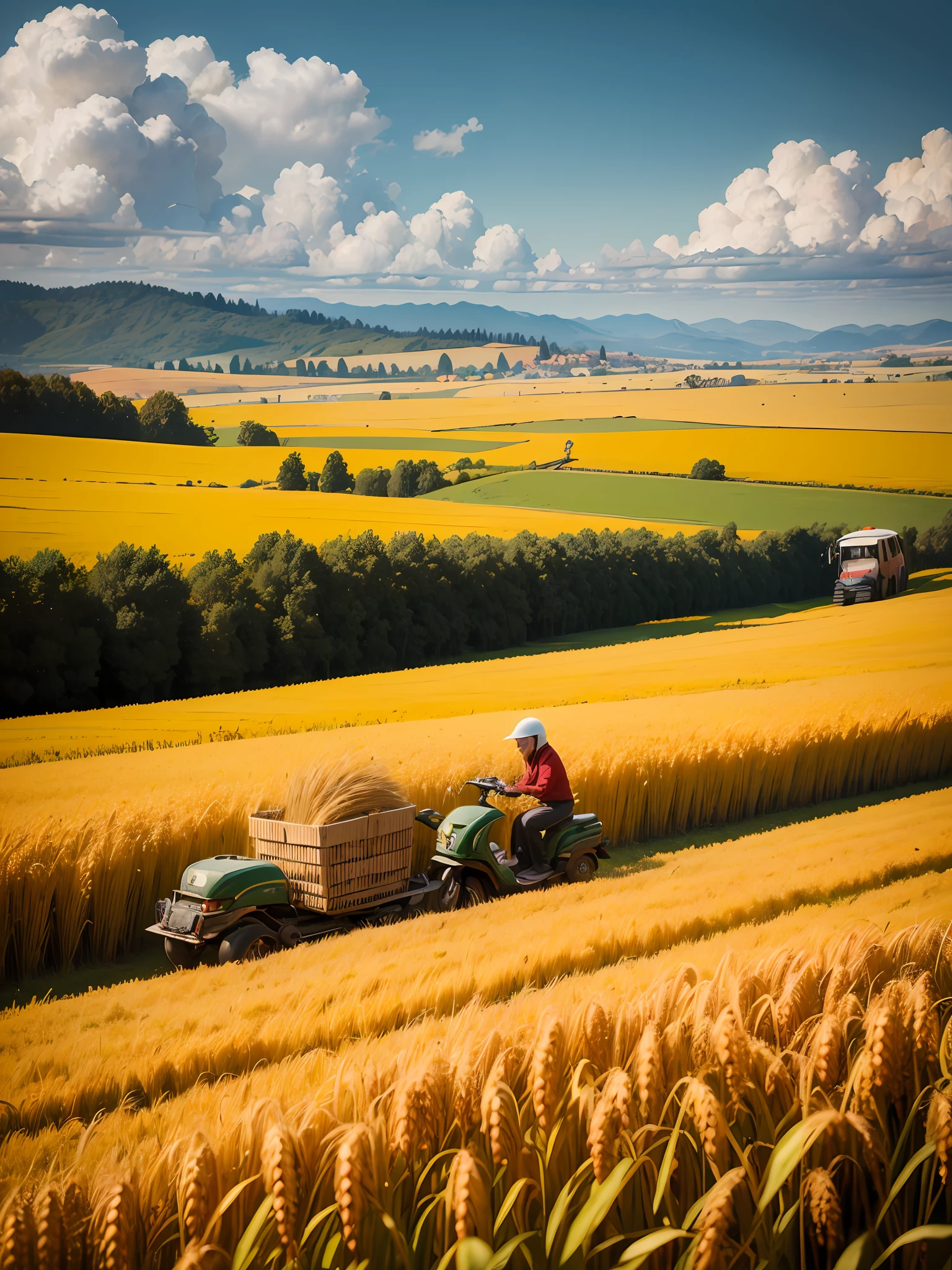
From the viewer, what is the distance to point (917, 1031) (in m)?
3.69

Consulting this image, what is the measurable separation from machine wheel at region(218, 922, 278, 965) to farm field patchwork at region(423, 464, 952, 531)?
13014 mm

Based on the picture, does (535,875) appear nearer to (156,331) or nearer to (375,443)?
(156,331)

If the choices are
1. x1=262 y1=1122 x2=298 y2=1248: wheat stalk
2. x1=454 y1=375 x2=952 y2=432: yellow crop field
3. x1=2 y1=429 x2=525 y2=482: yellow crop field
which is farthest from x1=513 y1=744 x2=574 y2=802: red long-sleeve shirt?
x1=454 y1=375 x2=952 y2=432: yellow crop field

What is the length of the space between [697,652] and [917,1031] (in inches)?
641

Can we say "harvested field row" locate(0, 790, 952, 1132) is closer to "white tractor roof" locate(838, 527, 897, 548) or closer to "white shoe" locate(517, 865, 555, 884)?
"white shoe" locate(517, 865, 555, 884)

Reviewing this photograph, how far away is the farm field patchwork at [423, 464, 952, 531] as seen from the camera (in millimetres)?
17781

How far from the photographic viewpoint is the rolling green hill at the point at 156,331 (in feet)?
44.9

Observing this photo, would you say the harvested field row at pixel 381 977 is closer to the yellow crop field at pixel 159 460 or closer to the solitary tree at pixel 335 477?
the yellow crop field at pixel 159 460

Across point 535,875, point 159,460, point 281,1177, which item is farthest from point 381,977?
point 159,460

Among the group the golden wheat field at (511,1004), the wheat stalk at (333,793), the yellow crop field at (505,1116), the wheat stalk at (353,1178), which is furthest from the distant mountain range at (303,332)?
the wheat stalk at (353,1178)

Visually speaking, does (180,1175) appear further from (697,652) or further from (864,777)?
(697,652)

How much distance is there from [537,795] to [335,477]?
11389 mm

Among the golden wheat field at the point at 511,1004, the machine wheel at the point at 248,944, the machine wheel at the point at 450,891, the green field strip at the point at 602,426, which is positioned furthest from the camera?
the green field strip at the point at 602,426

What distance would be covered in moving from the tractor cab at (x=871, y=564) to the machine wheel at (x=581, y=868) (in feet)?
32.1
